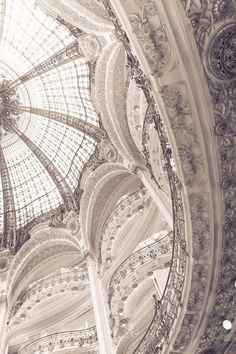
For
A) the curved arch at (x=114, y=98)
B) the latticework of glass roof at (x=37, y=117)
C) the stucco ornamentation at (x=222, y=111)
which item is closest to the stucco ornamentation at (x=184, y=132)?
the stucco ornamentation at (x=222, y=111)

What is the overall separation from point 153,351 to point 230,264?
8.07 ft

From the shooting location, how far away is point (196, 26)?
7109 millimetres

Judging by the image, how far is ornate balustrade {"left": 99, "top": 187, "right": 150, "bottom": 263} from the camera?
51.9 ft

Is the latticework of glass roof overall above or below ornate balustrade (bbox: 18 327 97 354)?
above

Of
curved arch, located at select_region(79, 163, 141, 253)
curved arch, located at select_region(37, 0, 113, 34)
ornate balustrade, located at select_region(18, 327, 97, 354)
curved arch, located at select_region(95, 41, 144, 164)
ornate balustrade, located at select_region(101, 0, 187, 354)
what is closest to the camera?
ornate balustrade, located at select_region(101, 0, 187, 354)

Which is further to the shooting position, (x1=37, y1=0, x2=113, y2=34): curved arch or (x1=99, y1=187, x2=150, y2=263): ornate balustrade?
(x1=99, y1=187, x2=150, y2=263): ornate balustrade

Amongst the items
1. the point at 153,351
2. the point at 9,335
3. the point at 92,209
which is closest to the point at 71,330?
the point at 9,335

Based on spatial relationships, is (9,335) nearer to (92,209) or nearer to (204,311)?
(92,209)

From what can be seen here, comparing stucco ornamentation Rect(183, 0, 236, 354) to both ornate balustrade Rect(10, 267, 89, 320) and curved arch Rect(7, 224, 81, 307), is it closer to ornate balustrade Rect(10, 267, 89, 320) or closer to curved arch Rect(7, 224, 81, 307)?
ornate balustrade Rect(10, 267, 89, 320)

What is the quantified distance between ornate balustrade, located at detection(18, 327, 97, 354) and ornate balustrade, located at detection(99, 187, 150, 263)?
8.62 ft

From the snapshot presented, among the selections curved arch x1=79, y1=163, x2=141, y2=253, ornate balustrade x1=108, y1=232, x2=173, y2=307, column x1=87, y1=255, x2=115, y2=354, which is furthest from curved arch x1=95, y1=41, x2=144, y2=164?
column x1=87, y1=255, x2=115, y2=354

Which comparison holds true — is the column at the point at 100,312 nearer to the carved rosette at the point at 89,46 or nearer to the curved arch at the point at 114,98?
the curved arch at the point at 114,98

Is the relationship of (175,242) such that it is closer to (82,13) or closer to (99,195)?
(82,13)

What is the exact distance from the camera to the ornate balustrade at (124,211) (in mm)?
15812
